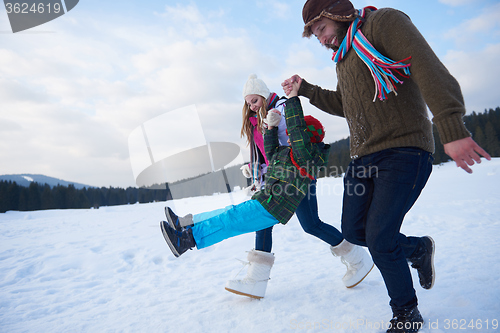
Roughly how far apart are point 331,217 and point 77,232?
6.50m

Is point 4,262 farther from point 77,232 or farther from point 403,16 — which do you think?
point 403,16

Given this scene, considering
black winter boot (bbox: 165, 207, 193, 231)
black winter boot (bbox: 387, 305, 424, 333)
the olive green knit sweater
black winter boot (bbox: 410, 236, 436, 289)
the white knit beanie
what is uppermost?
the white knit beanie

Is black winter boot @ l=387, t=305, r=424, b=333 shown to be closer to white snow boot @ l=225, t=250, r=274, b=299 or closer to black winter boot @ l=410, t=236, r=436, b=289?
black winter boot @ l=410, t=236, r=436, b=289

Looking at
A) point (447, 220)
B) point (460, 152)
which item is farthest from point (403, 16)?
point (447, 220)

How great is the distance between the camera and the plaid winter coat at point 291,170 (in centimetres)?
217

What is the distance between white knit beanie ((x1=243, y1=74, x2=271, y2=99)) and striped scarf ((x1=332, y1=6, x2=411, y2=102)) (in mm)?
1153

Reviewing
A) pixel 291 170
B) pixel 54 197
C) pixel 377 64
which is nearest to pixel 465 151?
pixel 377 64

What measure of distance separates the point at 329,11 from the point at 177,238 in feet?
6.69

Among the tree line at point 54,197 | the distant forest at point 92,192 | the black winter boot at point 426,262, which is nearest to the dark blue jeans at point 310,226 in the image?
the black winter boot at point 426,262

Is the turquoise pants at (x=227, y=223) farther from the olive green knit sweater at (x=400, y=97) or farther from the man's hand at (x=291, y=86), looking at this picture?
the man's hand at (x=291, y=86)

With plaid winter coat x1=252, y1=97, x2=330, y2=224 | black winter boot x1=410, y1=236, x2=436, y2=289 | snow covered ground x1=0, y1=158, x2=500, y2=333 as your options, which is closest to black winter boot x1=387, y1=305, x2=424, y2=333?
snow covered ground x1=0, y1=158, x2=500, y2=333

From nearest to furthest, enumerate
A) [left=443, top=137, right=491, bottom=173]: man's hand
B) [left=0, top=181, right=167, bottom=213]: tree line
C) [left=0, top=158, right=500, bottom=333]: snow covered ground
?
[left=443, top=137, right=491, bottom=173]: man's hand, [left=0, top=158, right=500, bottom=333]: snow covered ground, [left=0, top=181, right=167, bottom=213]: tree line

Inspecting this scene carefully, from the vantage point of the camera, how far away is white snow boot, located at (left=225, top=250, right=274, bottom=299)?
245 centimetres

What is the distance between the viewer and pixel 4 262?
392 centimetres
